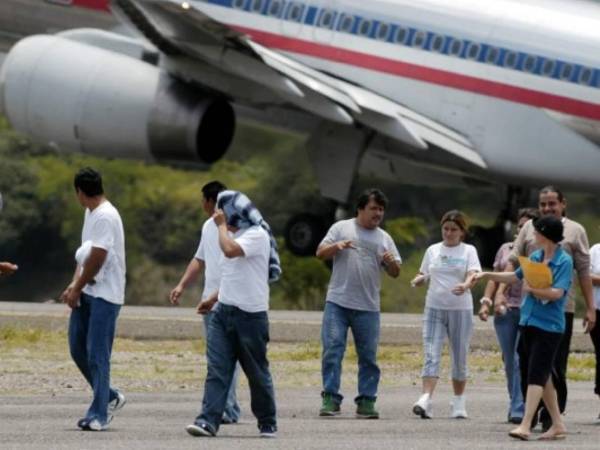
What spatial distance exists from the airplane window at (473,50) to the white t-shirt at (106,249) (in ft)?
47.5

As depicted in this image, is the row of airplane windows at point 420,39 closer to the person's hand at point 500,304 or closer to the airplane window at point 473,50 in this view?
the airplane window at point 473,50

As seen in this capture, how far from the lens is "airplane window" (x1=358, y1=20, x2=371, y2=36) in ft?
107

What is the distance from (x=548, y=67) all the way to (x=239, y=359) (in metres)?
14.3

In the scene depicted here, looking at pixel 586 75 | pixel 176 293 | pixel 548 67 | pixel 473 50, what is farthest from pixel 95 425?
pixel 473 50

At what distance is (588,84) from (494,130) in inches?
72.7

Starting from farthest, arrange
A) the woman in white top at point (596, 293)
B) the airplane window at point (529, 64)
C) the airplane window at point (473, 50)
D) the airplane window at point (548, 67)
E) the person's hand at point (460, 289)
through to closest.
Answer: the airplane window at point (473, 50) → the airplane window at point (529, 64) → the airplane window at point (548, 67) → the woman in white top at point (596, 293) → the person's hand at point (460, 289)

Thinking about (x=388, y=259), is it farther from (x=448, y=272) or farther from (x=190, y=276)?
(x=190, y=276)

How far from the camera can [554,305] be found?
17.7 m

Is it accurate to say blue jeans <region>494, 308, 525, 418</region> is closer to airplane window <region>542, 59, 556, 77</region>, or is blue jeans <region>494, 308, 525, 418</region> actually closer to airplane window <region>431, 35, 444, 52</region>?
airplane window <region>542, 59, 556, 77</region>

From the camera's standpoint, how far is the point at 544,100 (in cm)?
3155

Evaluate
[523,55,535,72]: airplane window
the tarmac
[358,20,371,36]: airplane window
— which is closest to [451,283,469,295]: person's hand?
the tarmac

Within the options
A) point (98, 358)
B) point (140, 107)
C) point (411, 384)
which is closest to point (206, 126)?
point (140, 107)

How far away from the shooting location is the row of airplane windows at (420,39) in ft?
102

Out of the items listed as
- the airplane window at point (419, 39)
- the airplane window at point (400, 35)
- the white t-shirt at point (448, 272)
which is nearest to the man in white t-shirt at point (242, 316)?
the white t-shirt at point (448, 272)
